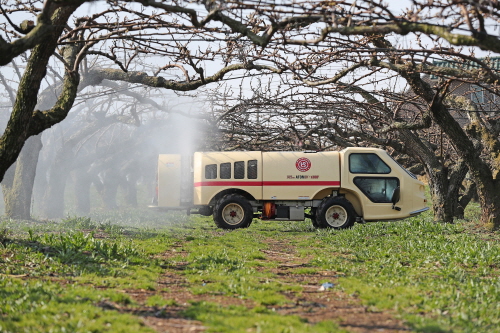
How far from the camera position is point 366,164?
18.6 meters

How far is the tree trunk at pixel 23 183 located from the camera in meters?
23.8

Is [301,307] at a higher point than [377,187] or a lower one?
lower

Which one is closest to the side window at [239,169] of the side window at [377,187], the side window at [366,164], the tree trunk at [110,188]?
the side window at [366,164]

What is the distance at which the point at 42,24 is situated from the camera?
26.7 feet

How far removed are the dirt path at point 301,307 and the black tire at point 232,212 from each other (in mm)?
8873

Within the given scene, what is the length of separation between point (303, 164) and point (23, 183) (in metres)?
12.2

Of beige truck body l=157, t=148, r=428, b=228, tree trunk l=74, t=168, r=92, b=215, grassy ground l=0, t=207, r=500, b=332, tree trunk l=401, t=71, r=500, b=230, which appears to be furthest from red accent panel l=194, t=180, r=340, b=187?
tree trunk l=74, t=168, r=92, b=215

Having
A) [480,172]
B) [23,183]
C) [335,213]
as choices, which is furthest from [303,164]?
[23,183]

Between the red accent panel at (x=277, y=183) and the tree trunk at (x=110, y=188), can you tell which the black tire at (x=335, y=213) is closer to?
the red accent panel at (x=277, y=183)

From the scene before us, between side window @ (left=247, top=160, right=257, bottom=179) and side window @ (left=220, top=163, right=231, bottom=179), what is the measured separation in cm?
63

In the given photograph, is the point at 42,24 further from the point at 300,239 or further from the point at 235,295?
the point at 300,239

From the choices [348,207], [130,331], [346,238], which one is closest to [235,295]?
[130,331]

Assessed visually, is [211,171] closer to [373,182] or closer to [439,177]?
[373,182]

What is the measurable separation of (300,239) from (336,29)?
9076mm
